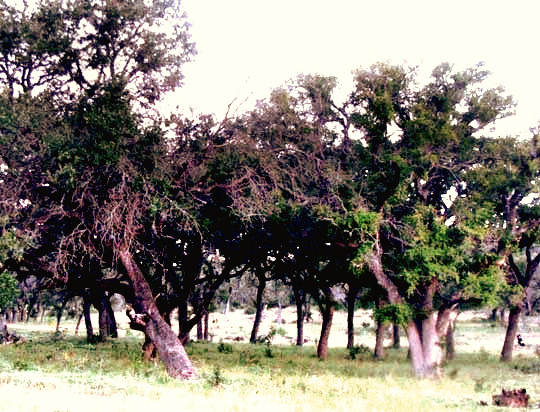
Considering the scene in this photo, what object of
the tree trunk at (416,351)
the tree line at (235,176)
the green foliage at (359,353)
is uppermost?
the tree line at (235,176)

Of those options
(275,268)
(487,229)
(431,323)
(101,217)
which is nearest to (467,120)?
(487,229)

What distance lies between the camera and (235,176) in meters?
20.5

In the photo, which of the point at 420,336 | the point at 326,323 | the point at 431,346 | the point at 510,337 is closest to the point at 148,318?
the point at 420,336

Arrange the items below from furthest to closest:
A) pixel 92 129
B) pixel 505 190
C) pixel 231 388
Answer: pixel 505 190
pixel 92 129
pixel 231 388

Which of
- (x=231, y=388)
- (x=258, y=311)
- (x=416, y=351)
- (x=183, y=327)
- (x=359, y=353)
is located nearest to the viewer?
(x=231, y=388)

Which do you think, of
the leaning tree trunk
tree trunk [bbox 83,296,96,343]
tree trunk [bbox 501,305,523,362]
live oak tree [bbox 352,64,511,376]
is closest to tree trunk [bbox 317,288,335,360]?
live oak tree [bbox 352,64,511,376]

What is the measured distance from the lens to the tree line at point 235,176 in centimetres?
1830

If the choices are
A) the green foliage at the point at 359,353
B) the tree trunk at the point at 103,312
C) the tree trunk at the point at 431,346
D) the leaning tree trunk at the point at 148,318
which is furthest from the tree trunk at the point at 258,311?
the leaning tree trunk at the point at 148,318

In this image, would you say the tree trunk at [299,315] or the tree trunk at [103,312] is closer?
the tree trunk at [299,315]

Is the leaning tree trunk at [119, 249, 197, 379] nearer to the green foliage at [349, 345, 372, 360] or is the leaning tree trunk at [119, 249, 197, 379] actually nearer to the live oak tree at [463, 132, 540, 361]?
the live oak tree at [463, 132, 540, 361]

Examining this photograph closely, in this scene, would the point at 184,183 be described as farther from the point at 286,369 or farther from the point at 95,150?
the point at 286,369

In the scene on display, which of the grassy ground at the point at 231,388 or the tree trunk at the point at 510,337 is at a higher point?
the tree trunk at the point at 510,337

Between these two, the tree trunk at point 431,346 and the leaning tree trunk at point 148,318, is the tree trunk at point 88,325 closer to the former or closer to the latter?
the leaning tree trunk at point 148,318

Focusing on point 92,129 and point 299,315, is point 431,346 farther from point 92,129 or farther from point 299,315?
point 299,315
